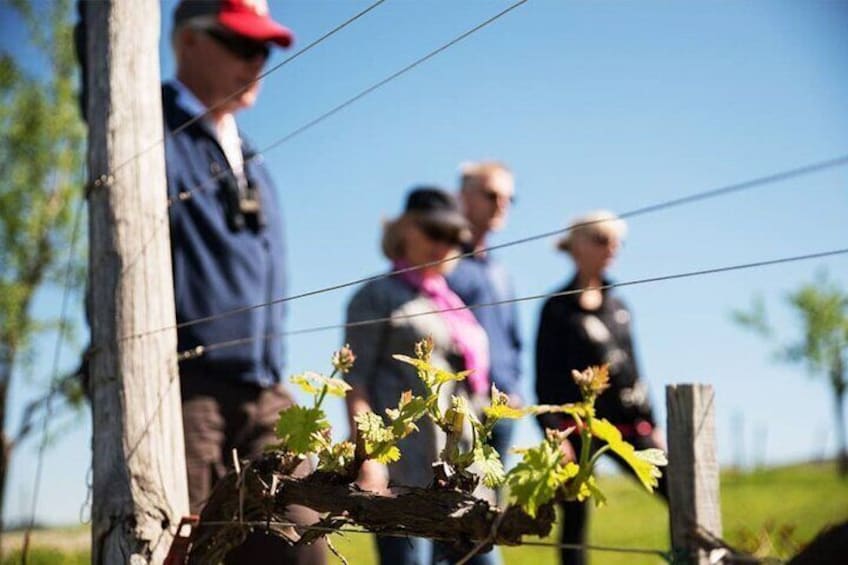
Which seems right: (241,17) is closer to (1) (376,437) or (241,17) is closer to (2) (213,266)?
(2) (213,266)

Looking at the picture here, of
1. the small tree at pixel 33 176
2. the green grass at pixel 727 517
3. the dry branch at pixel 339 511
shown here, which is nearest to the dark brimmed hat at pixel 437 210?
the green grass at pixel 727 517

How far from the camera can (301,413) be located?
2029 millimetres

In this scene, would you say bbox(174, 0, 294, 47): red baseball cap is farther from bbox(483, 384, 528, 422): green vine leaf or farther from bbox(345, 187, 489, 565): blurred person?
bbox(483, 384, 528, 422): green vine leaf

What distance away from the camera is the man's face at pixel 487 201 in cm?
535

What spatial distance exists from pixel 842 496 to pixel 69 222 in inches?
619

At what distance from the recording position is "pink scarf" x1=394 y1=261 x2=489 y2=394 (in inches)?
165

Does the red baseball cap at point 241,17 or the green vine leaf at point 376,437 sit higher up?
the red baseball cap at point 241,17

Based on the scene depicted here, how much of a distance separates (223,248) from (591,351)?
8.21ft

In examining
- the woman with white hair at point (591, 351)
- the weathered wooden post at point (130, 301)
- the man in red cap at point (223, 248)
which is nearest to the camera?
the weathered wooden post at point (130, 301)

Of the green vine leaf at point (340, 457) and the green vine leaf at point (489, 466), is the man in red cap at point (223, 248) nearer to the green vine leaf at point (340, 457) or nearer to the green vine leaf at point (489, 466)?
the green vine leaf at point (340, 457)

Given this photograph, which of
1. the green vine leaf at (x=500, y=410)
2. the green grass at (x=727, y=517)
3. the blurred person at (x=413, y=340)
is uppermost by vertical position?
the blurred person at (x=413, y=340)

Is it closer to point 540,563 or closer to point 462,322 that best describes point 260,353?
point 462,322

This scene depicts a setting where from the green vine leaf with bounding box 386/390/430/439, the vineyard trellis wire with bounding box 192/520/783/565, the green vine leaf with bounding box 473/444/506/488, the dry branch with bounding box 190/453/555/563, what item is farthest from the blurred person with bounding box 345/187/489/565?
the green vine leaf with bounding box 473/444/506/488

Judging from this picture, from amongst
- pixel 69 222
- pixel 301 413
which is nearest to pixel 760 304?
pixel 69 222
